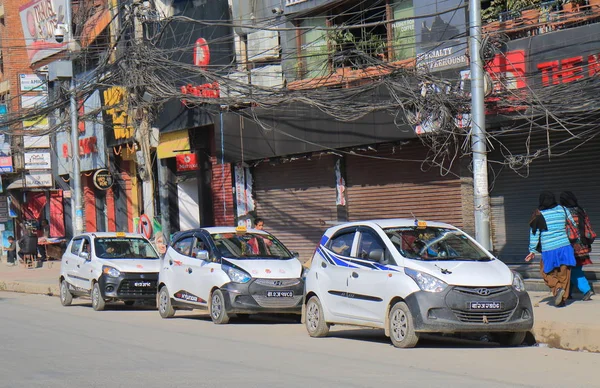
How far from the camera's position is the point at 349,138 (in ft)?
69.5

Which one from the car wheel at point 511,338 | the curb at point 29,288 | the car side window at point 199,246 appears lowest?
the car wheel at point 511,338

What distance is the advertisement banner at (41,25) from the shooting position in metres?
35.8

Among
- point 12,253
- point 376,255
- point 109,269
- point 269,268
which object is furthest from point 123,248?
point 12,253

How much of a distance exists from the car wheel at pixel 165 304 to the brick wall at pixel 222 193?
9431mm

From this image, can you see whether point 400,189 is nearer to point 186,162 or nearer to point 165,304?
point 165,304

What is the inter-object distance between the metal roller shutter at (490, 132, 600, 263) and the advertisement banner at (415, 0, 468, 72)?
2.33 meters

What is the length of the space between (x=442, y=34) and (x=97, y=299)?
31.3ft

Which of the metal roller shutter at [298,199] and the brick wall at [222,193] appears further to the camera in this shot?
the brick wall at [222,193]

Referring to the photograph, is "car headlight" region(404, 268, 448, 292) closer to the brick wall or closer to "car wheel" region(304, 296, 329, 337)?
"car wheel" region(304, 296, 329, 337)

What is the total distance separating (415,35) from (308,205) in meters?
5.96

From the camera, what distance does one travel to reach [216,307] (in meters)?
15.5

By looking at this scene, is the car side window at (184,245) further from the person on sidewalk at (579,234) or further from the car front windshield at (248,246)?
the person on sidewalk at (579,234)

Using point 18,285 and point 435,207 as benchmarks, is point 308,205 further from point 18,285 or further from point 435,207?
point 18,285

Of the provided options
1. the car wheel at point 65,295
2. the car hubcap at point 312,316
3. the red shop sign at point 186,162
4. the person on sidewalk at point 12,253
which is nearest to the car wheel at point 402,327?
the car hubcap at point 312,316
